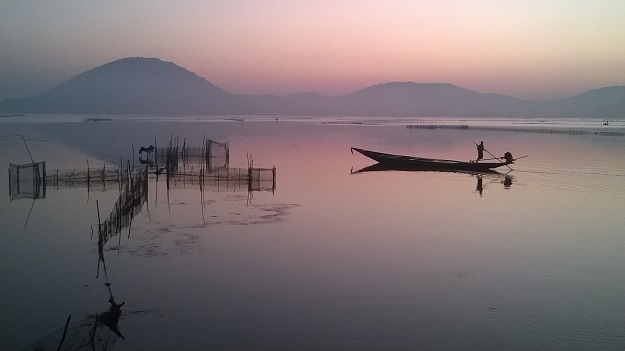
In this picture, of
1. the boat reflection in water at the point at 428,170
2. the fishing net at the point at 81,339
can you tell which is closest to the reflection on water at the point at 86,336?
the fishing net at the point at 81,339

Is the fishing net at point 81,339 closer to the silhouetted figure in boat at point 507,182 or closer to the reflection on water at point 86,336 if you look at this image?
Result: the reflection on water at point 86,336

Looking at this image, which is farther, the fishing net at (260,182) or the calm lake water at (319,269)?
the fishing net at (260,182)

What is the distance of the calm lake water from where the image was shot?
6.52 meters

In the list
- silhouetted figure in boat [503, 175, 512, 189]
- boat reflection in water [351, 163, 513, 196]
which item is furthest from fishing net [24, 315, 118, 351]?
boat reflection in water [351, 163, 513, 196]

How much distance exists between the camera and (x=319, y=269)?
8.82 m

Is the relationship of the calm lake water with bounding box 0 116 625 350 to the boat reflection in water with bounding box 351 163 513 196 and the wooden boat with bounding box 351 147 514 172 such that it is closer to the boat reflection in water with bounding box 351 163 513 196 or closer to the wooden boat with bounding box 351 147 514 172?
the boat reflection in water with bounding box 351 163 513 196

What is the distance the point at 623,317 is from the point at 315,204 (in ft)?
27.8

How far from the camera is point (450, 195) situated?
642 inches

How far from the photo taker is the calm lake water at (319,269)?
652 centimetres

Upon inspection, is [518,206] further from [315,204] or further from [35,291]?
[35,291]

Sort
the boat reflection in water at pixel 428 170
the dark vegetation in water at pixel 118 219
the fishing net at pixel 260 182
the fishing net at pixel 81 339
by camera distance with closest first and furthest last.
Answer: the fishing net at pixel 81 339, the dark vegetation in water at pixel 118 219, the fishing net at pixel 260 182, the boat reflection in water at pixel 428 170

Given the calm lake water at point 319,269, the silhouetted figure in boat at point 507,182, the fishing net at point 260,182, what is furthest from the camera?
the silhouetted figure in boat at point 507,182

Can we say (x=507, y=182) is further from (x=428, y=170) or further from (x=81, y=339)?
(x=81, y=339)

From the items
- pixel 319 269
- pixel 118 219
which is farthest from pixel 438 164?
pixel 118 219
